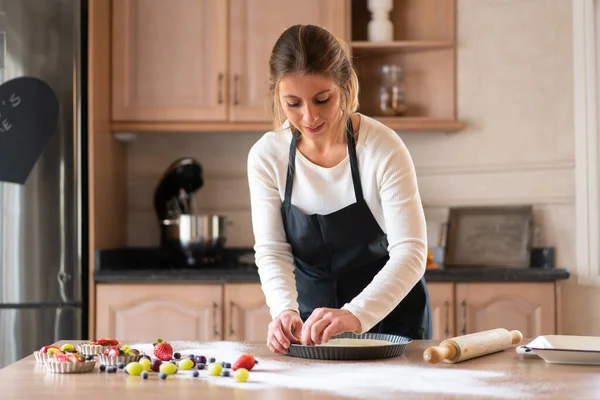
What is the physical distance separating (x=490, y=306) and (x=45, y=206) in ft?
5.78

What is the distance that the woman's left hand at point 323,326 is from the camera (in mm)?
1772

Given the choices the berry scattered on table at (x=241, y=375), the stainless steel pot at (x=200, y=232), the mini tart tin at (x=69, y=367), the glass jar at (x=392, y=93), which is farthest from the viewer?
the glass jar at (x=392, y=93)

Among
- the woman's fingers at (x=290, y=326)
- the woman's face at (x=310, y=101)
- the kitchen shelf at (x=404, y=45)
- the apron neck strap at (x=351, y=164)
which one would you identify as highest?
the kitchen shelf at (x=404, y=45)

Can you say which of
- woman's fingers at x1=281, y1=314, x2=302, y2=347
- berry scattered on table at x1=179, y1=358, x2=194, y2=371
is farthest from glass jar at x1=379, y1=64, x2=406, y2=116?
berry scattered on table at x1=179, y1=358, x2=194, y2=371

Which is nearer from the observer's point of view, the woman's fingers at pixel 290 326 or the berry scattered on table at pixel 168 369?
the berry scattered on table at pixel 168 369

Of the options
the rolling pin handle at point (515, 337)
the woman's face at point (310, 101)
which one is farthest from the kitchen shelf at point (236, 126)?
the rolling pin handle at point (515, 337)

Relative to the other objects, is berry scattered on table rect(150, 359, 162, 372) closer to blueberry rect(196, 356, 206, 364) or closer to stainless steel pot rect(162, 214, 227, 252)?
blueberry rect(196, 356, 206, 364)

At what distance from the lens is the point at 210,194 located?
405cm

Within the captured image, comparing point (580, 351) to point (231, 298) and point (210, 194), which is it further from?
point (210, 194)

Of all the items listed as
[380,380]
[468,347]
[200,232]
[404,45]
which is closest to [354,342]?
[468,347]

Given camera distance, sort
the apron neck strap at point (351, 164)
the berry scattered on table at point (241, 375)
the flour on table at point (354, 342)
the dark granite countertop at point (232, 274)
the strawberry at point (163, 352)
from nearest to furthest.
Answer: the berry scattered on table at point (241, 375)
the strawberry at point (163, 352)
the flour on table at point (354, 342)
the apron neck strap at point (351, 164)
the dark granite countertop at point (232, 274)

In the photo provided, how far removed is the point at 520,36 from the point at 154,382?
276cm

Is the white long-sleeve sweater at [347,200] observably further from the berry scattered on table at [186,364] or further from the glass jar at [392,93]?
the glass jar at [392,93]

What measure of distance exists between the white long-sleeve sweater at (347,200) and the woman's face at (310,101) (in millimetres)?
176
